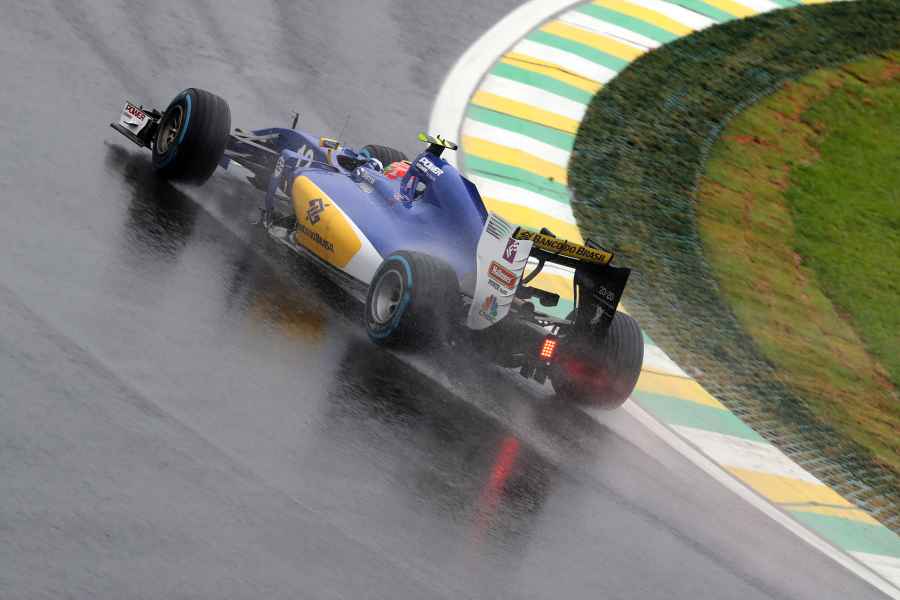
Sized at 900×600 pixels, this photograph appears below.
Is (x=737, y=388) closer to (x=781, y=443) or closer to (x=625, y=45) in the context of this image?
(x=781, y=443)

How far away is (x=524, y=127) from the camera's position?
17.4m

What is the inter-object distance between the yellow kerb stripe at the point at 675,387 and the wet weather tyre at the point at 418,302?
2278 mm

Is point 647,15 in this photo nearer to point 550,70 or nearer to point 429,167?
point 550,70

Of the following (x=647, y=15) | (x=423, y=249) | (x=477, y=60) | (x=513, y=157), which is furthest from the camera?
(x=647, y=15)

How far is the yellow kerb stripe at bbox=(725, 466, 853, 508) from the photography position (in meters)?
10.7

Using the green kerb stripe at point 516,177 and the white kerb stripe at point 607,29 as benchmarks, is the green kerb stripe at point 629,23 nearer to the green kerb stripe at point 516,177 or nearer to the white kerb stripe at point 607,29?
the white kerb stripe at point 607,29

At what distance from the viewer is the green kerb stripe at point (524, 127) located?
56.7 feet

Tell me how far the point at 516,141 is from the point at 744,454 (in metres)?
6.74

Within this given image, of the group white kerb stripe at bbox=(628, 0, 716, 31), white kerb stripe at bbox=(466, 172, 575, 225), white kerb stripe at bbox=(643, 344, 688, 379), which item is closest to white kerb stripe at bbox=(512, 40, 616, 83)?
white kerb stripe at bbox=(628, 0, 716, 31)

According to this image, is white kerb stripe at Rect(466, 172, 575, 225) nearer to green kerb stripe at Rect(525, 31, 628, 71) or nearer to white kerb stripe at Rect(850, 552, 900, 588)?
green kerb stripe at Rect(525, 31, 628, 71)

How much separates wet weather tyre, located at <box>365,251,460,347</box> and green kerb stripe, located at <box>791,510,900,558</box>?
302 centimetres

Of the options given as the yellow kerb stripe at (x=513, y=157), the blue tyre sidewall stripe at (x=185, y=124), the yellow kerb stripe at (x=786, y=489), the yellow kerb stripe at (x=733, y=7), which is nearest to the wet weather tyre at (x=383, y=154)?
the blue tyre sidewall stripe at (x=185, y=124)

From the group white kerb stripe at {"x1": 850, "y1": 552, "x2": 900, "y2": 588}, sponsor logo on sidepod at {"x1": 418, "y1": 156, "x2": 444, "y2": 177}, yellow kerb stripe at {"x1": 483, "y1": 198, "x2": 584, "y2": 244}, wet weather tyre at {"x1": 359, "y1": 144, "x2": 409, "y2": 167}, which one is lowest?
white kerb stripe at {"x1": 850, "y1": 552, "x2": 900, "y2": 588}

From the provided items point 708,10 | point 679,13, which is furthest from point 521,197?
point 708,10
